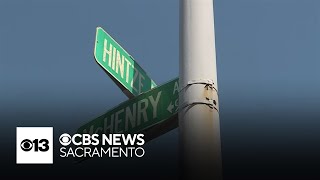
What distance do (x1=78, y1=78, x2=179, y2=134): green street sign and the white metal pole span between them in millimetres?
602

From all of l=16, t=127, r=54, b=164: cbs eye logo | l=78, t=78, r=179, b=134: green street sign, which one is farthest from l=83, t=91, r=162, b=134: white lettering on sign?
l=16, t=127, r=54, b=164: cbs eye logo

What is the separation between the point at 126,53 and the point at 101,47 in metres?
0.28

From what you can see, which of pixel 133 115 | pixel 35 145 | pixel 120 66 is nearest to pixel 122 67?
pixel 120 66

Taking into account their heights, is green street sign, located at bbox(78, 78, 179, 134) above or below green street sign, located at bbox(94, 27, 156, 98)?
below

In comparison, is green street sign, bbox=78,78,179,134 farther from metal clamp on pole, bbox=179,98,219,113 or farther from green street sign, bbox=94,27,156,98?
metal clamp on pole, bbox=179,98,219,113

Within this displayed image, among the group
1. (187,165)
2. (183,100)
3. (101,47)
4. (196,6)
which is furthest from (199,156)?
(101,47)

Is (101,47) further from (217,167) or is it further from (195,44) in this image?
(217,167)

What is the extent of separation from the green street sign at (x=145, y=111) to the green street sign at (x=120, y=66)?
240mm

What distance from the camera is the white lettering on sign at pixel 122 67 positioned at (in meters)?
4.46

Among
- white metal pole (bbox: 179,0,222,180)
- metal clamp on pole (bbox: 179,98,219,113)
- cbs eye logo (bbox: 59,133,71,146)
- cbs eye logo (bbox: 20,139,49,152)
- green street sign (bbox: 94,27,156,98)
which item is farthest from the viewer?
cbs eye logo (bbox: 20,139,49,152)

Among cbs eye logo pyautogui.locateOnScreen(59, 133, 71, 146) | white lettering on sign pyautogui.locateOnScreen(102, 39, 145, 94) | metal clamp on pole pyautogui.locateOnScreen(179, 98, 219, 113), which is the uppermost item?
white lettering on sign pyautogui.locateOnScreen(102, 39, 145, 94)

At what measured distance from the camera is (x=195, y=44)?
3.45 meters

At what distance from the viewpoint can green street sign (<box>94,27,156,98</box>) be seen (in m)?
4.41

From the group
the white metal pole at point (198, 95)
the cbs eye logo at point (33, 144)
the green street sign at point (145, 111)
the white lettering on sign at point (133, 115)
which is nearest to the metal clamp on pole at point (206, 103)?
the white metal pole at point (198, 95)
